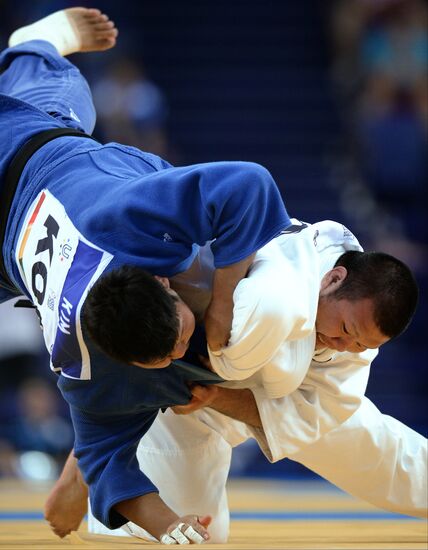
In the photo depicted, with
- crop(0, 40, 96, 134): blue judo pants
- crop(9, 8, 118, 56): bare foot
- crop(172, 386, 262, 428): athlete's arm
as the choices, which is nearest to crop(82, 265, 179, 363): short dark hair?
crop(172, 386, 262, 428): athlete's arm

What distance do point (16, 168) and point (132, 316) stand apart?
72cm

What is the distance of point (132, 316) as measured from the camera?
248cm

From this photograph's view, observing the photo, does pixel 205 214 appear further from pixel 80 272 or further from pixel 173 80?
pixel 173 80

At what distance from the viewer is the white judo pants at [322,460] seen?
10.6 feet

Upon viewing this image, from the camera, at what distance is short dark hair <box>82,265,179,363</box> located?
2482 mm

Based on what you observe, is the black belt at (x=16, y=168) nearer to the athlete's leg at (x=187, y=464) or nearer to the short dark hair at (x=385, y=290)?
the athlete's leg at (x=187, y=464)

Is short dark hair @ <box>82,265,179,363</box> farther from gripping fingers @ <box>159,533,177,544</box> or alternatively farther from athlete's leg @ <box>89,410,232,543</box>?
athlete's leg @ <box>89,410,232,543</box>

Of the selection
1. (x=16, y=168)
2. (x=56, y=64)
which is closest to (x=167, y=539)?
(x=16, y=168)

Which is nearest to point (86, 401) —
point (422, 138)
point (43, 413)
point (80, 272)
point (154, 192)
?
point (80, 272)

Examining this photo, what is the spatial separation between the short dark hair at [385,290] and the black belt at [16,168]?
0.88 meters

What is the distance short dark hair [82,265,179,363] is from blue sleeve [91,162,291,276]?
101 millimetres

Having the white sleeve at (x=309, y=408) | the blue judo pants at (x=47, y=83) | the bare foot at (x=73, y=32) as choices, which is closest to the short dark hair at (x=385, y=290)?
the white sleeve at (x=309, y=408)

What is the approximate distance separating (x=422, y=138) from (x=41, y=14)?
3.06 meters

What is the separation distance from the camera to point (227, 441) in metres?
3.36
